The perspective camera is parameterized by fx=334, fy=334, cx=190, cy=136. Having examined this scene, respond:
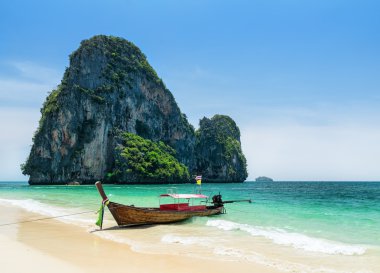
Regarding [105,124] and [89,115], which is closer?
[89,115]

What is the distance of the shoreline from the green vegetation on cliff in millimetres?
73840

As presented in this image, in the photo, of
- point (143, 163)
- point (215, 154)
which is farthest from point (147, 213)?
point (215, 154)

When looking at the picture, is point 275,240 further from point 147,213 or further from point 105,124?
point 105,124

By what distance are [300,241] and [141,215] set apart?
7745 millimetres

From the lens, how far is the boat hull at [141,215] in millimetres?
16252

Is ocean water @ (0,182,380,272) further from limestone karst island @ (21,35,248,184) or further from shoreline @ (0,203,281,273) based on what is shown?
limestone karst island @ (21,35,248,184)

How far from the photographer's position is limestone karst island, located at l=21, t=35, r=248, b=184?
8575 centimetres

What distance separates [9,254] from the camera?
10.2 m

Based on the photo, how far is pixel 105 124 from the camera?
3440 inches

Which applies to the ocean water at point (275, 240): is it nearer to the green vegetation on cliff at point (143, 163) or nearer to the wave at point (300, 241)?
the wave at point (300, 241)

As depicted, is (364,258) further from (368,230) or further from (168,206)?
(168,206)

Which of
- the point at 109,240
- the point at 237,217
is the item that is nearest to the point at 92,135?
the point at 237,217

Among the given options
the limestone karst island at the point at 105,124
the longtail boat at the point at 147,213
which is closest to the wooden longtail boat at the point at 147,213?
the longtail boat at the point at 147,213

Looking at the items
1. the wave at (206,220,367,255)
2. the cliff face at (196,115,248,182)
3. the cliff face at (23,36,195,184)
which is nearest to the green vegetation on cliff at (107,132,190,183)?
the cliff face at (23,36,195,184)
